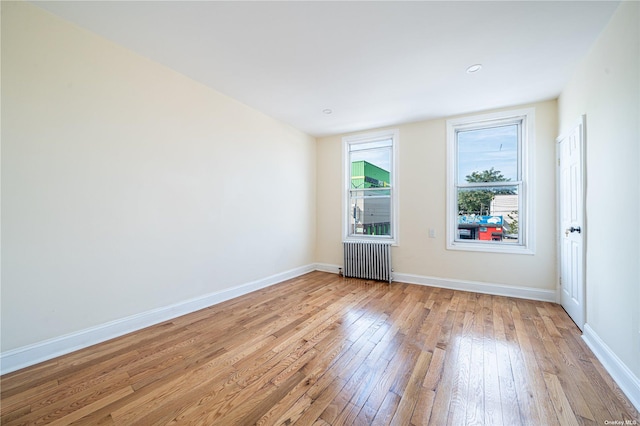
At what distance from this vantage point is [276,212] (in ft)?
14.0

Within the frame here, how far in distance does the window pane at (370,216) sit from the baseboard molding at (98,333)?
2.54 metres

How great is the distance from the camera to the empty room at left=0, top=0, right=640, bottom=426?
1.67 meters

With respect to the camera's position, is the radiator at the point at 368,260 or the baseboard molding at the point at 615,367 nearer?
the baseboard molding at the point at 615,367

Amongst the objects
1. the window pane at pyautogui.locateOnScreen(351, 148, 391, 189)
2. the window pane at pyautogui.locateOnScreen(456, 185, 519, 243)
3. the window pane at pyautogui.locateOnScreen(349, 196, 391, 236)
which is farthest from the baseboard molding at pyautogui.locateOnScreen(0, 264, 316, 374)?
the window pane at pyautogui.locateOnScreen(456, 185, 519, 243)

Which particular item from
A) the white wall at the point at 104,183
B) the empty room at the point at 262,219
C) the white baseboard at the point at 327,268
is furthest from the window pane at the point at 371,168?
the white wall at the point at 104,183

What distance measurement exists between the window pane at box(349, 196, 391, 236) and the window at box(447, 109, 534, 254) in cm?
106

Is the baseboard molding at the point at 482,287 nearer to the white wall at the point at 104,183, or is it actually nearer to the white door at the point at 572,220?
the white door at the point at 572,220

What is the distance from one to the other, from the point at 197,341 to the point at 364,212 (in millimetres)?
3528

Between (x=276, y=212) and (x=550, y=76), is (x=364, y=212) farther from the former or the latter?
(x=550, y=76)

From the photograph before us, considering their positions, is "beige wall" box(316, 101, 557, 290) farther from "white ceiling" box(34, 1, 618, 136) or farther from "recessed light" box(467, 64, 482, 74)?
"recessed light" box(467, 64, 482, 74)

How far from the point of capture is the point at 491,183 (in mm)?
3803

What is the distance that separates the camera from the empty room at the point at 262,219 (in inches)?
65.9

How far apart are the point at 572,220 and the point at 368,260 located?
8.88ft

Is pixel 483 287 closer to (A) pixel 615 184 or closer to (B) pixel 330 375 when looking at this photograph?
(A) pixel 615 184
